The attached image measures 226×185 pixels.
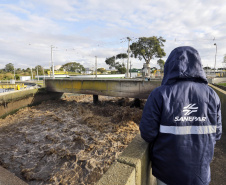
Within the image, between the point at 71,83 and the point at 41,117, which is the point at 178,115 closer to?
the point at 41,117

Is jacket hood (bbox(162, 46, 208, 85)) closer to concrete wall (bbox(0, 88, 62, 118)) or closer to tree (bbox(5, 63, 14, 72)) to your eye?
concrete wall (bbox(0, 88, 62, 118))

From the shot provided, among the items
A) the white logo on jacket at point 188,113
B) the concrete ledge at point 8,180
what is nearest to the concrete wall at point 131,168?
the white logo on jacket at point 188,113

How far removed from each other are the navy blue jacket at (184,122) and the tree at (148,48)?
41472 millimetres

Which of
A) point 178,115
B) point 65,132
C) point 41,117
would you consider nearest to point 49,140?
point 65,132

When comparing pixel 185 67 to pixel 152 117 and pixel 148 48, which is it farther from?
pixel 148 48

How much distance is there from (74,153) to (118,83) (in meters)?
7.73

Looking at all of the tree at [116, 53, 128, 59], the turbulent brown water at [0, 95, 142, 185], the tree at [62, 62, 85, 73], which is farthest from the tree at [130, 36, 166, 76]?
the tree at [62, 62, 85, 73]

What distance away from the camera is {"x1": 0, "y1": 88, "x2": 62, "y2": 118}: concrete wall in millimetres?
12250

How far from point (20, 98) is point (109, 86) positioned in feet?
30.5

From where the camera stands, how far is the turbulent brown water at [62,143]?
231 inches

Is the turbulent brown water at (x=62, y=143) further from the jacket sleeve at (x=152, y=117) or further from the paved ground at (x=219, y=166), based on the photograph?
the jacket sleeve at (x=152, y=117)

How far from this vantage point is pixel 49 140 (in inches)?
343

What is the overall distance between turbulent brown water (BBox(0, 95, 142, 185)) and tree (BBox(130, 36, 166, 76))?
3375cm

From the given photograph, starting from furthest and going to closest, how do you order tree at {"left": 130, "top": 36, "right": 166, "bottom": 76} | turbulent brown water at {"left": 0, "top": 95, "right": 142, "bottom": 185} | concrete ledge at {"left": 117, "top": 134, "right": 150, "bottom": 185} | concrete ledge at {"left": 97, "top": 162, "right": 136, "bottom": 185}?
tree at {"left": 130, "top": 36, "right": 166, "bottom": 76}
turbulent brown water at {"left": 0, "top": 95, "right": 142, "bottom": 185}
concrete ledge at {"left": 117, "top": 134, "right": 150, "bottom": 185}
concrete ledge at {"left": 97, "top": 162, "right": 136, "bottom": 185}
